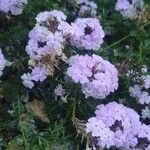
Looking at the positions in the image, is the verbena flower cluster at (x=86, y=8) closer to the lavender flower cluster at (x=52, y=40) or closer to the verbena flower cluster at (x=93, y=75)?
the lavender flower cluster at (x=52, y=40)

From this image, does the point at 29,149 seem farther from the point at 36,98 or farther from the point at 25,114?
the point at 36,98

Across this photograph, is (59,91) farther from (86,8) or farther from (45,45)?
(86,8)

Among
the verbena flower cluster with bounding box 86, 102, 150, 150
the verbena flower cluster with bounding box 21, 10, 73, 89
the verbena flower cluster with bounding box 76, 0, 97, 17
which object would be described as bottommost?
the verbena flower cluster with bounding box 86, 102, 150, 150

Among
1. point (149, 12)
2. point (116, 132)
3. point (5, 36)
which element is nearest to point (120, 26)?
point (149, 12)

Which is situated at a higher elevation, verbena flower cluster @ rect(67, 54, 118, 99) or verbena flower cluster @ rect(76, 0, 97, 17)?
verbena flower cluster @ rect(76, 0, 97, 17)

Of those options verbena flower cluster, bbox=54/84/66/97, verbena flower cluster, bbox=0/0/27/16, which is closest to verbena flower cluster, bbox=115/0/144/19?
verbena flower cluster, bbox=0/0/27/16

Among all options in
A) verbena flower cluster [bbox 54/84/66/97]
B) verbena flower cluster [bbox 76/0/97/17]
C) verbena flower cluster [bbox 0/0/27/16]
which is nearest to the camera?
verbena flower cluster [bbox 54/84/66/97]

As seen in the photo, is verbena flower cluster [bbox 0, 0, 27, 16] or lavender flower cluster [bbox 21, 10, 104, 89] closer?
lavender flower cluster [bbox 21, 10, 104, 89]

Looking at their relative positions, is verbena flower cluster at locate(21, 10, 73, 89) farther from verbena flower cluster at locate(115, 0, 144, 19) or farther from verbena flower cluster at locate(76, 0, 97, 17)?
verbena flower cluster at locate(115, 0, 144, 19)
